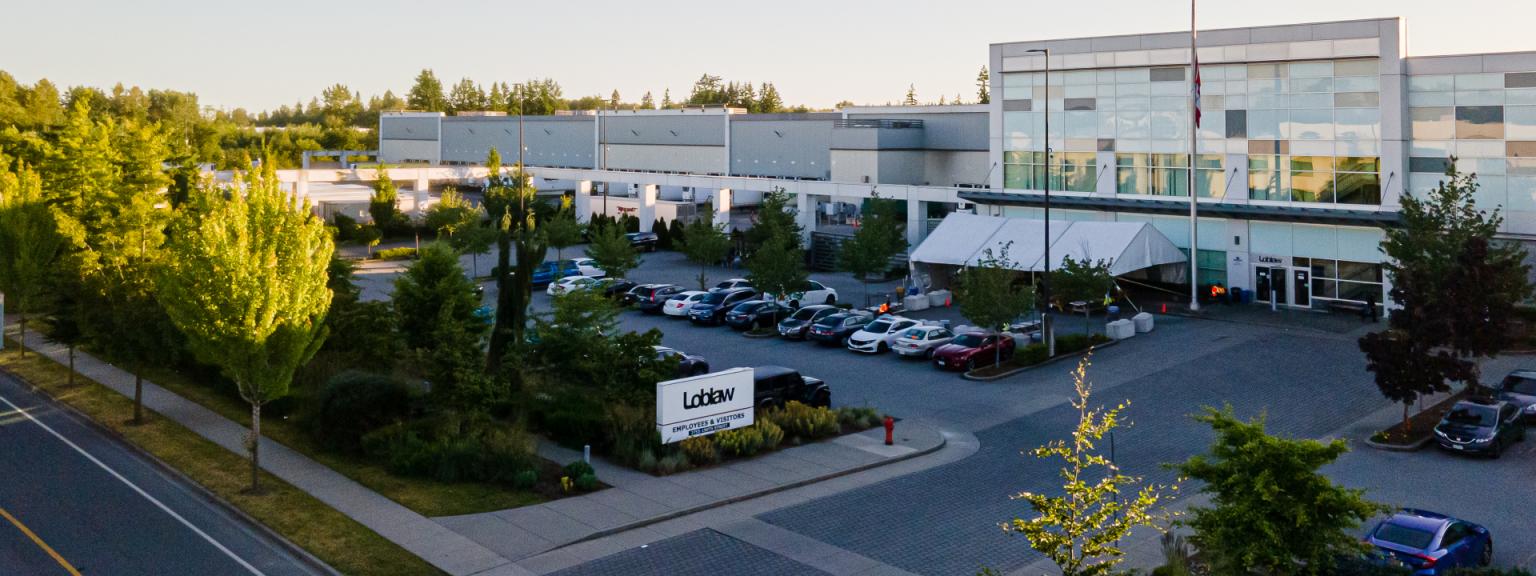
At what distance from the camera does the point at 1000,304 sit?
35.5 meters

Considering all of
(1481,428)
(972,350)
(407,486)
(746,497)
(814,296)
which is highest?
(814,296)

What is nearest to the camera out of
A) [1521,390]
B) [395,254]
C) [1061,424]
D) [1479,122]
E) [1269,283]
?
[1061,424]

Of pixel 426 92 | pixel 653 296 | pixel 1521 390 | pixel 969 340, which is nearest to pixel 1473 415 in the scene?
pixel 1521 390

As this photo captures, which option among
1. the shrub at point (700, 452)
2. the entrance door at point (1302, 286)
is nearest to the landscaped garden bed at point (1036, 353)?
the entrance door at point (1302, 286)

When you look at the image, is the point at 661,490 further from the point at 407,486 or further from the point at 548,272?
the point at 548,272

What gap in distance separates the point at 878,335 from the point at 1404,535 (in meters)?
21.1

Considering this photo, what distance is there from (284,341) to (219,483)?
321 centimetres

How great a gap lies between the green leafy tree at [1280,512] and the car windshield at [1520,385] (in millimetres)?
18734

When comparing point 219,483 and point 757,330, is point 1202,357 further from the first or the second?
point 219,483

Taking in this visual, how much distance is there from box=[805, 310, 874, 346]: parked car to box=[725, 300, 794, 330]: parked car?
2759 millimetres

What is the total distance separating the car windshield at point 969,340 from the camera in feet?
120

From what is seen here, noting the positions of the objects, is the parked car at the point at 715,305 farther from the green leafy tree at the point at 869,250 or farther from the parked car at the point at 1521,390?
the parked car at the point at 1521,390

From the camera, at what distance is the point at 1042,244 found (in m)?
46.4

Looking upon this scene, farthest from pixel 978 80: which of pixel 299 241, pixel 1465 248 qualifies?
pixel 299 241
